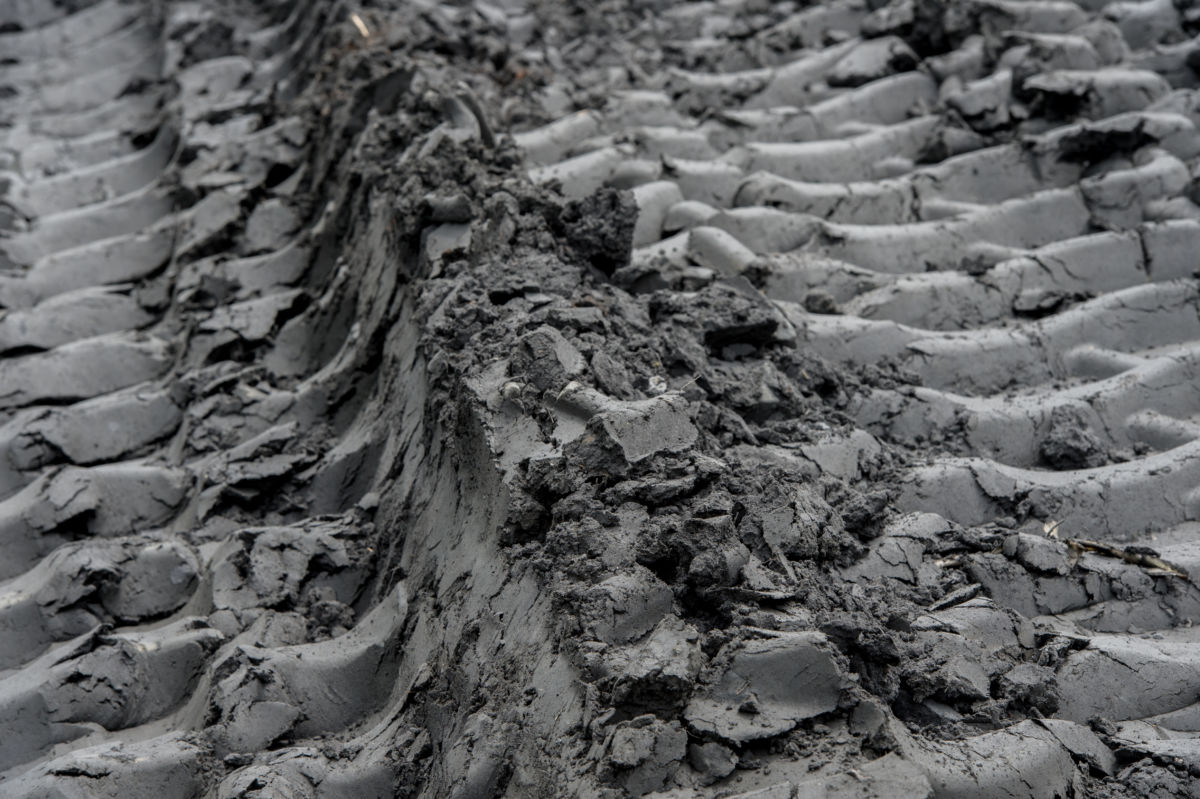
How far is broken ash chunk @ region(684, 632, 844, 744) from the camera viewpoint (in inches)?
56.2

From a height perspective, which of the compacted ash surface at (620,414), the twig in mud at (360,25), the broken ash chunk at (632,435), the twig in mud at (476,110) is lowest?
the compacted ash surface at (620,414)

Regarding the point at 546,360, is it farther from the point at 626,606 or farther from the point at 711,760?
the point at 711,760

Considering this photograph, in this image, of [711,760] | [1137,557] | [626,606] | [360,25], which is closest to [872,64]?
[360,25]

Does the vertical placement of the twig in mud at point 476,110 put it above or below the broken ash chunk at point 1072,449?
above

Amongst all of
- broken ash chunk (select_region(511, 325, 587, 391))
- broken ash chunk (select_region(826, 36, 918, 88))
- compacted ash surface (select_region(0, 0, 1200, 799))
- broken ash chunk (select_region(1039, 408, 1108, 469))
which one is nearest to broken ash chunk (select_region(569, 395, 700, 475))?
compacted ash surface (select_region(0, 0, 1200, 799))

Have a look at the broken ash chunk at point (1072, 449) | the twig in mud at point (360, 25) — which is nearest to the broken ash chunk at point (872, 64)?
the twig in mud at point (360, 25)

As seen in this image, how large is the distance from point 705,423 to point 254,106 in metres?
2.66

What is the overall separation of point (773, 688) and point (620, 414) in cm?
55

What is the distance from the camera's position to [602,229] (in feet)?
8.25

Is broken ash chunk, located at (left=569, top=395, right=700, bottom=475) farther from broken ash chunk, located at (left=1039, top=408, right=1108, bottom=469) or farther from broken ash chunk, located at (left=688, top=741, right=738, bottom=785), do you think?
broken ash chunk, located at (left=1039, top=408, right=1108, bottom=469)

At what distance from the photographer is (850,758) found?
1382 mm

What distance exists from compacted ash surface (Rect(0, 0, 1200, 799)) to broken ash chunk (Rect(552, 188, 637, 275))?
0.4 inches

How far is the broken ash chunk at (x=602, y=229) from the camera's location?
8.24 feet

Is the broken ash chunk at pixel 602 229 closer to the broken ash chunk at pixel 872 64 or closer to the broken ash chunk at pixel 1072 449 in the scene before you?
the broken ash chunk at pixel 1072 449
